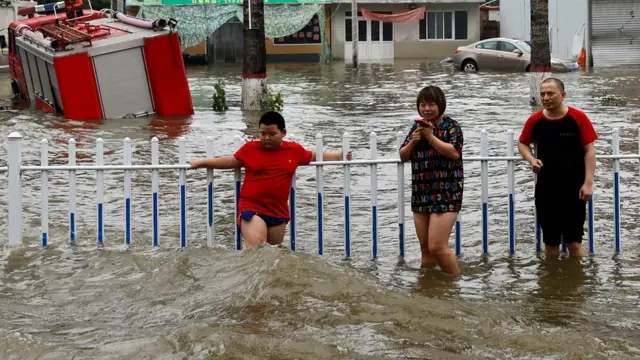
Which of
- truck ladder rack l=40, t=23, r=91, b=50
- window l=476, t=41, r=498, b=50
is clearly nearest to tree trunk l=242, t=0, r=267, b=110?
truck ladder rack l=40, t=23, r=91, b=50

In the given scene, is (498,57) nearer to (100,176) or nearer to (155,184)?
(155,184)

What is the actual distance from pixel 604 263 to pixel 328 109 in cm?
1385

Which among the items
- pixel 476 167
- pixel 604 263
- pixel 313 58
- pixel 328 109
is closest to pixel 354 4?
pixel 313 58

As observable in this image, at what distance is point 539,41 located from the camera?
21.2 m

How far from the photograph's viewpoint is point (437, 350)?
582cm

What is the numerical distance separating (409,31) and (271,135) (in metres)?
41.5

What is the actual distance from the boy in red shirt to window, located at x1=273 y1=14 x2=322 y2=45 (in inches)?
1581

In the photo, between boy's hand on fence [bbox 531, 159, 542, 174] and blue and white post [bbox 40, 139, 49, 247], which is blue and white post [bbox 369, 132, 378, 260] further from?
blue and white post [bbox 40, 139, 49, 247]

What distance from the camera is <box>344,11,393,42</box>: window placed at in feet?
157

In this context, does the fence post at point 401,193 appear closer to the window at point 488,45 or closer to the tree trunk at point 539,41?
the tree trunk at point 539,41

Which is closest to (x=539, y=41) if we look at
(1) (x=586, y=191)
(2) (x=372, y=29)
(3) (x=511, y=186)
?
(3) (x=511, y=186)

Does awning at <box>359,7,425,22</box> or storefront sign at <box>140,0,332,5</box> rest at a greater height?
storefront sign at <box>140,0,332,5</box>

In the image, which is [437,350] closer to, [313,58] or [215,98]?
[215,98]

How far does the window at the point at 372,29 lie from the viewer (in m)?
48.0
